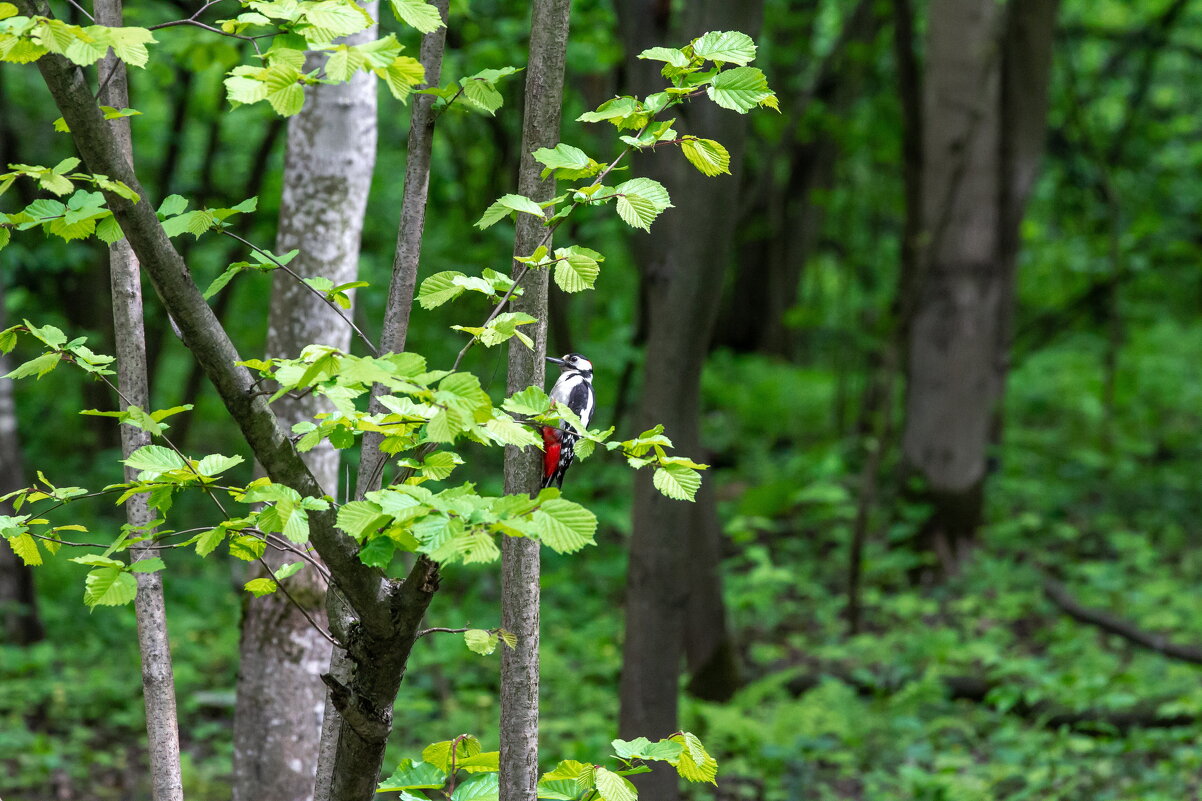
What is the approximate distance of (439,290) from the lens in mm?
1621

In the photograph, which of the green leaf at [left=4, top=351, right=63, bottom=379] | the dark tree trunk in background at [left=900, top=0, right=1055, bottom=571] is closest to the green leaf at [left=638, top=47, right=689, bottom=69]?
the green leaf at [left=4, top=351, right=63, bottom=379]

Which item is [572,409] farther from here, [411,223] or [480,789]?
[480,789]

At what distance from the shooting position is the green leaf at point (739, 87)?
1517mm

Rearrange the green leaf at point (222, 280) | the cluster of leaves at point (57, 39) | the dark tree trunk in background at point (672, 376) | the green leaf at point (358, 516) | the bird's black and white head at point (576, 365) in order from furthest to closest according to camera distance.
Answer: the dark tree trunk in background at point (672, 376) < the bird's black and white head at point (576, 365) < the green leaf at point (222, 280) < the green leaf at point (358, 516) < the cluster of leaves at point (57, 39)

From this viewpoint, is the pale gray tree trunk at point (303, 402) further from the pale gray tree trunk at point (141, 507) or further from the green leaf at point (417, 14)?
the green leaf at point (417, 14)

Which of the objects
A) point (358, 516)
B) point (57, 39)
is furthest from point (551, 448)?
point (57, 39)

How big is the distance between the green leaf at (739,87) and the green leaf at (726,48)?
2cm

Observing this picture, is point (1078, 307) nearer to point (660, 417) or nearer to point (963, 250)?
point (963, 250)

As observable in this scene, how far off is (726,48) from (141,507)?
4.39 feet

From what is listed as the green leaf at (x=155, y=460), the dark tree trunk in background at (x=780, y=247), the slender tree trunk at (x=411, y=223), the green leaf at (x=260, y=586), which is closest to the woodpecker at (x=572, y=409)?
the slender tree trunk at (x=411, y=223)

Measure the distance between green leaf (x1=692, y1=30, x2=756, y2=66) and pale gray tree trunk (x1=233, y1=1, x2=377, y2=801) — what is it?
5.98 ft

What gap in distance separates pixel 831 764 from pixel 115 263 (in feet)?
14.2

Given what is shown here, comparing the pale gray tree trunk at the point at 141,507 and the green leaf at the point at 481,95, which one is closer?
the green leaf at the point at 481,95

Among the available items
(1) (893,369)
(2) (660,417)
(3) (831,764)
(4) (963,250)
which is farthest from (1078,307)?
(2) (660,417)
